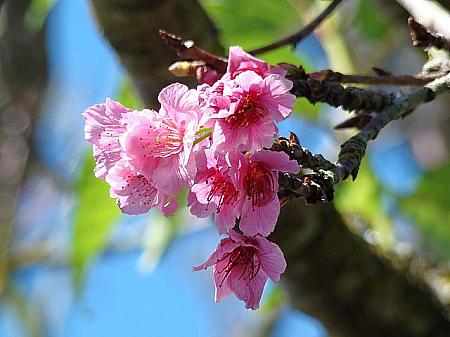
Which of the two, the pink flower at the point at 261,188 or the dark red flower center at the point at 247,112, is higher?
the dark red flower center at the point at 247,112

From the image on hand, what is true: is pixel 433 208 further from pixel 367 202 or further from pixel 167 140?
pixel 167 140

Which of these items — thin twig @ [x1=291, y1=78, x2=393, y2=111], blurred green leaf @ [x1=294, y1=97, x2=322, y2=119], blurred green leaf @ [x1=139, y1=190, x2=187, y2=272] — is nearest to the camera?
thin twig @ [x1=291, y1=78, x2=393, y2=111]

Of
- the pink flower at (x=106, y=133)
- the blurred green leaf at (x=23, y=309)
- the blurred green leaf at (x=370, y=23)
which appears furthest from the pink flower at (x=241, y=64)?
the blurred green leaf at (x=23, y=309)

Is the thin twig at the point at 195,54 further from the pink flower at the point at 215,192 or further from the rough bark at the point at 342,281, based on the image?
the rough bark at the point at 342,281

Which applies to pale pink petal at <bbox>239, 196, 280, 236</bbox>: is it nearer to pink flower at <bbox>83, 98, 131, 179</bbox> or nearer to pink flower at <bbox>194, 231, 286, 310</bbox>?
pink flower at <bbox>194, 231, 286, 310</bbox>

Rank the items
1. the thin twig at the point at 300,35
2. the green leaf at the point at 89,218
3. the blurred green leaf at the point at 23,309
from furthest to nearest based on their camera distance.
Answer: the blurred green leaf at the point at 23,309 → the green leaf at the point at 89,218 → the thin twig at the point at 300,35

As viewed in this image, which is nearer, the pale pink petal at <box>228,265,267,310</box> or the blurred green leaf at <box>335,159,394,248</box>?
the pale pink petal at <box>228,265,267,310</box>

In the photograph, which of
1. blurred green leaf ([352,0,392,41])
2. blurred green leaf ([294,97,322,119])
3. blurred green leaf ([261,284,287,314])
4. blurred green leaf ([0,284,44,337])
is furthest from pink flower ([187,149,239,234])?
blurred green leaf ([0,284,44,337])
